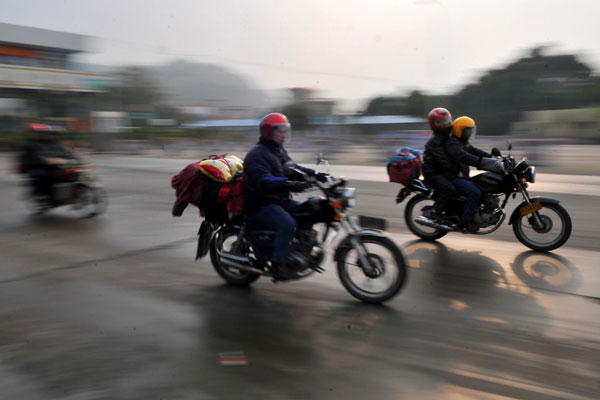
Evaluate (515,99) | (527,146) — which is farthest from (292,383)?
(515,99)

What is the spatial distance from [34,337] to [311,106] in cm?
2331

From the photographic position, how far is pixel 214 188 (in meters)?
4.90

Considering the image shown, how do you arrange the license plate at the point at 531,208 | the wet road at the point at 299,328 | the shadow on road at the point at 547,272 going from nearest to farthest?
the wet road at the point at 299,328 → the shadow on road at the point at 547,272 → the license plate at the point at 531,208

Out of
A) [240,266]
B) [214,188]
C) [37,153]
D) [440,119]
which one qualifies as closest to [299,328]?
[240,266]

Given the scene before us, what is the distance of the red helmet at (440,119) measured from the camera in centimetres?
650

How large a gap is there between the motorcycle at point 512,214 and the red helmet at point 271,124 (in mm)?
2901

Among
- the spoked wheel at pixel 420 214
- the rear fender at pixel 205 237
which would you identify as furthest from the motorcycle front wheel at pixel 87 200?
the spoked wheel at pixel 420 214

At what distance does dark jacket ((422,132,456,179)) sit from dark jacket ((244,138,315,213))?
8.06ft

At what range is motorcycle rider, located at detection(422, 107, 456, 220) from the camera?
6516 millimetres

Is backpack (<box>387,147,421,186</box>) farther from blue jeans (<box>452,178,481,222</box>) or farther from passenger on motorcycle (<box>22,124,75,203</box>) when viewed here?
passenger on motorcycle (<box>22,124,75,203</box>)

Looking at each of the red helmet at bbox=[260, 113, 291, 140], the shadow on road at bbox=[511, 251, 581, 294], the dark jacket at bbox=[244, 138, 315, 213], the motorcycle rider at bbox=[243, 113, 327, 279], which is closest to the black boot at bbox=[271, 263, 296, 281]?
the motorcycle rider at bbox=[243, 113, 327, 279]

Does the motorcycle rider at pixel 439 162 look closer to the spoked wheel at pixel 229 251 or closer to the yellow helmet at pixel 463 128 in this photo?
the yellow helmet at pixel 463 128

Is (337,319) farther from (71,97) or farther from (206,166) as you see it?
(71,97)

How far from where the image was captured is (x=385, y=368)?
3359 mm
